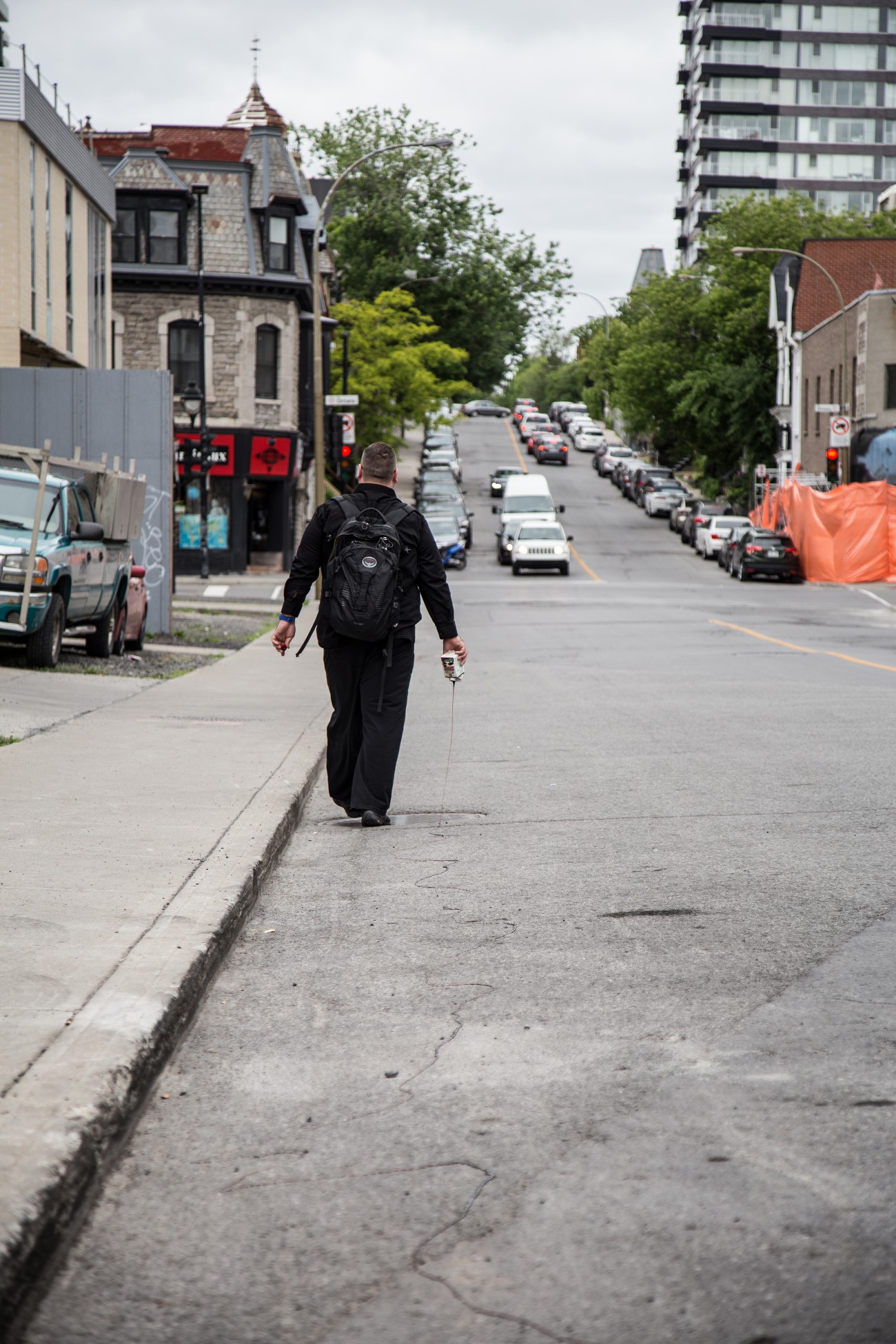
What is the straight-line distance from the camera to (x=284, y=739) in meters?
11.3

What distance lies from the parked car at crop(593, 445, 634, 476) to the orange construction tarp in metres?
46.8

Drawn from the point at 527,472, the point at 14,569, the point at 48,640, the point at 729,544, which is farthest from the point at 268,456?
the point at 527,472

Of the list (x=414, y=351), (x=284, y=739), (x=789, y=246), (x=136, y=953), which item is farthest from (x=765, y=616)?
(x=789, y=246)

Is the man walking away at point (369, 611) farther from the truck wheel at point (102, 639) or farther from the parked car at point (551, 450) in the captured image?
the parked car at point (551, 450)

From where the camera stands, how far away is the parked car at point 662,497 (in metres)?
71.6

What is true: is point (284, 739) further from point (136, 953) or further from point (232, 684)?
point (136, 953)

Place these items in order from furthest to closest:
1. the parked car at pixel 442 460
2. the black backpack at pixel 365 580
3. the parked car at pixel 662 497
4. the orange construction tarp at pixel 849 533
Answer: the parked car at pixel 442 460 < the parked car at pixel 662 497 < the orange construction tarp at pixel 849 533 < the black backpack at pixel 365 580

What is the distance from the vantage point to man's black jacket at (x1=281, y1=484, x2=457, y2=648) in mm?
8023

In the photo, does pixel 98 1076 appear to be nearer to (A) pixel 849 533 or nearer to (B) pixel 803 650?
(B) pixel 803 650

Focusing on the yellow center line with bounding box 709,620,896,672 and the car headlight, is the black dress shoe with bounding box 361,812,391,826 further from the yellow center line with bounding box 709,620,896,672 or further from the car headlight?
the yellow center line with bounding box 709,620,896,672

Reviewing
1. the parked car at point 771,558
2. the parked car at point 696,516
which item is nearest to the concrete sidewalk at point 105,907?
the parked car at point 771,558

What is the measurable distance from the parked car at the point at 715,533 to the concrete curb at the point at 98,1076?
157 ft

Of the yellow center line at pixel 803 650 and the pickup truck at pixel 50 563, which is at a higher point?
the pickup truck at pixel 50 563

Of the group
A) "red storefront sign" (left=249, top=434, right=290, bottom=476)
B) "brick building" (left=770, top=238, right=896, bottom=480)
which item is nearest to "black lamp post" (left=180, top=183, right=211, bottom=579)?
"red storefront sign" (left=249, top=434, right=290, bottom=476)
